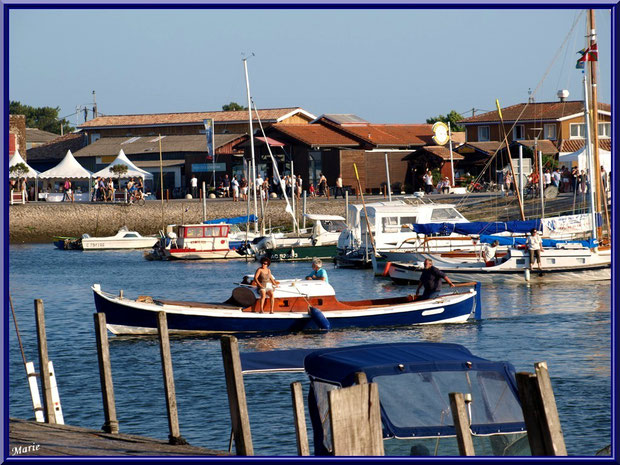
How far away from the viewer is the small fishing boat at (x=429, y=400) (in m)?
11.0

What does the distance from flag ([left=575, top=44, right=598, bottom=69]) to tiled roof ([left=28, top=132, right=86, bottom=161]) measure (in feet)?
208

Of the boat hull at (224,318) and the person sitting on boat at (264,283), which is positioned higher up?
the person sitting on boat at (264,283)

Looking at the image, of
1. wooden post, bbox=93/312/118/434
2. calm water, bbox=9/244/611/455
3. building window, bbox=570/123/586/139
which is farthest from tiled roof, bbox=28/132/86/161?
wooden post, bbox=93/312/118/434

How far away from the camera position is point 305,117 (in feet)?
281

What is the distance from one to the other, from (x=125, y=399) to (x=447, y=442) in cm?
994

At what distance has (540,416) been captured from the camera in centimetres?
802

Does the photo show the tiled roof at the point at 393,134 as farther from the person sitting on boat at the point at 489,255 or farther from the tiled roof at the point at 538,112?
the person sitting on boat at the point at 489,255

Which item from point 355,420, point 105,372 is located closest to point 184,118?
point 105,372

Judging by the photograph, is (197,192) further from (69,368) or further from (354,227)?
(69,368)

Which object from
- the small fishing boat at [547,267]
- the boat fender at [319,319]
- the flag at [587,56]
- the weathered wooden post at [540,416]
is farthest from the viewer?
the small fishing boat at [547,267]

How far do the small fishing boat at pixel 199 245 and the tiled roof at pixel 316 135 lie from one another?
51.8ft

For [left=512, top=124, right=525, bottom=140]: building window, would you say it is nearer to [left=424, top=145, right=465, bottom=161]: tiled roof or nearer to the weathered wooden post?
[left=424, top=145, right=465, bottom=161]: tiled roof

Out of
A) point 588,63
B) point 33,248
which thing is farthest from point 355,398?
point 33,248

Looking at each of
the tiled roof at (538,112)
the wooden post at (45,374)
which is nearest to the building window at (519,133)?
the tiled roof at (538,112)
